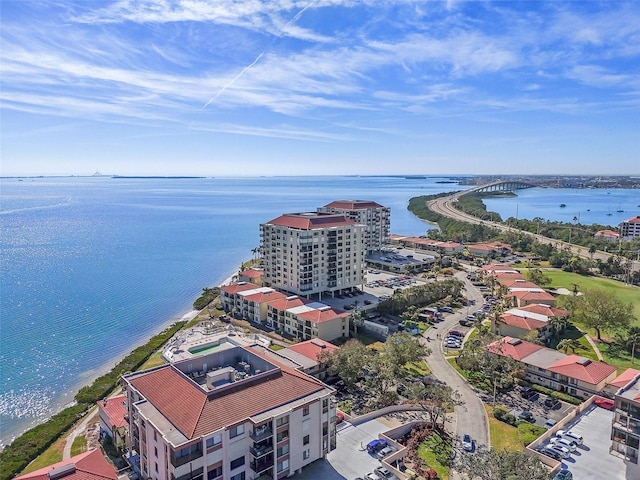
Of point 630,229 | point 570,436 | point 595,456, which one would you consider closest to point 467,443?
point 570,436

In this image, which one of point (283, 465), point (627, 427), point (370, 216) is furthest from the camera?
point (370, 216)

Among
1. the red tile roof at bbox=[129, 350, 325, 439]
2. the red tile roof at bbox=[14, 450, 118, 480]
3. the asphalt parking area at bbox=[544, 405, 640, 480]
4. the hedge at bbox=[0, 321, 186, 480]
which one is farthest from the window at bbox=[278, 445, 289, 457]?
the hedge at bbox=[0, 321, 186, 480]

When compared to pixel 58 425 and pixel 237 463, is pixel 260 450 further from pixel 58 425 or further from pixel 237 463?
pixel 58 425

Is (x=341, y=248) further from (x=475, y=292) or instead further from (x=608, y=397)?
(x=608, y=397)

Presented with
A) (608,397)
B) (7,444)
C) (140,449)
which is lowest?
(7,444)

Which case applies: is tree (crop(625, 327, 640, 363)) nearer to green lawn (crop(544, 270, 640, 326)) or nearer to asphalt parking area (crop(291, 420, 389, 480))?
green lawn (crop(544, 270, 640, 326))

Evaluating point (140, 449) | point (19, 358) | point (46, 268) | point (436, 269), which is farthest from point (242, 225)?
point (140, 449)

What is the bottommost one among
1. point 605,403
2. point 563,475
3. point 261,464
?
point 605,403
